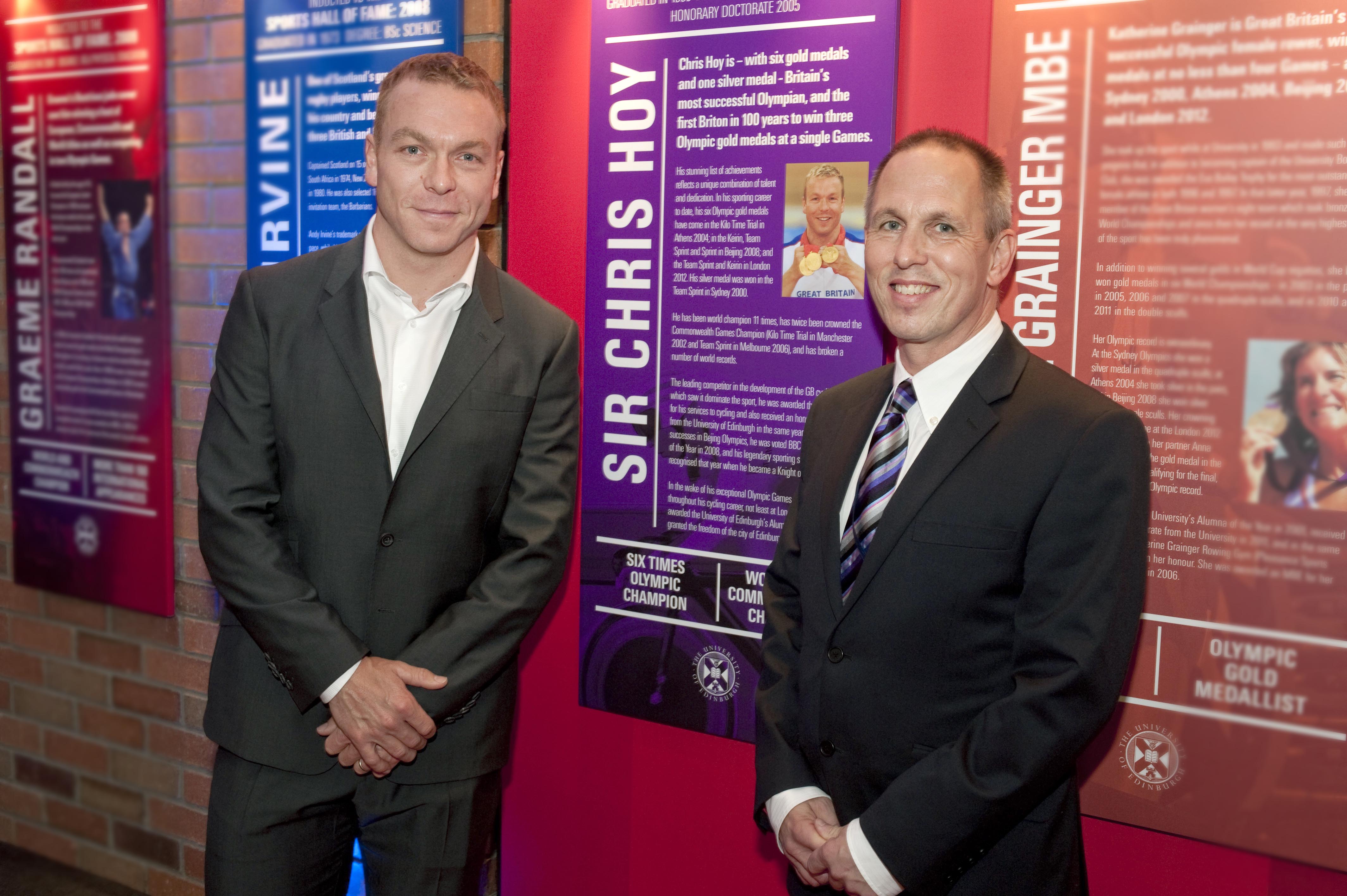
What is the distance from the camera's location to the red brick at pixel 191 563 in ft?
11.0

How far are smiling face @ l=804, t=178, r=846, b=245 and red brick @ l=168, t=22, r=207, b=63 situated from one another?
2016mm

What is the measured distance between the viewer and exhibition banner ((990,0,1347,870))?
1.91 meters

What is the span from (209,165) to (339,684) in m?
1.96

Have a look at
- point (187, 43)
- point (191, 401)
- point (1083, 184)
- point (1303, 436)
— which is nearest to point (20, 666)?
point (191, 401)

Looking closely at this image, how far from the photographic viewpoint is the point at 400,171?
6.86 ft

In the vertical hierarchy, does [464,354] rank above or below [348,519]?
above

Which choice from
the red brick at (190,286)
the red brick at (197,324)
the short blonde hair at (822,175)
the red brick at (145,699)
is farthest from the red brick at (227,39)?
the red brick at (145,699)

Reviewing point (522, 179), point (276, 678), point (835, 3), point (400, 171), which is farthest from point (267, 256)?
point (835, 3)

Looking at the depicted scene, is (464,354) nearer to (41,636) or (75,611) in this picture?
(75,611)

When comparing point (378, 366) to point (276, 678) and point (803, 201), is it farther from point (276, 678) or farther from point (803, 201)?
point (803, 201)

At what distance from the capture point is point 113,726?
361 cm

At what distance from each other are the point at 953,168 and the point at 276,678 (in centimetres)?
155

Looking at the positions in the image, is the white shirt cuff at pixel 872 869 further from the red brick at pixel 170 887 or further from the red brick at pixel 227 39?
the red brick at pixel 227 39

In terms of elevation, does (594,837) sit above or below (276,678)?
below
